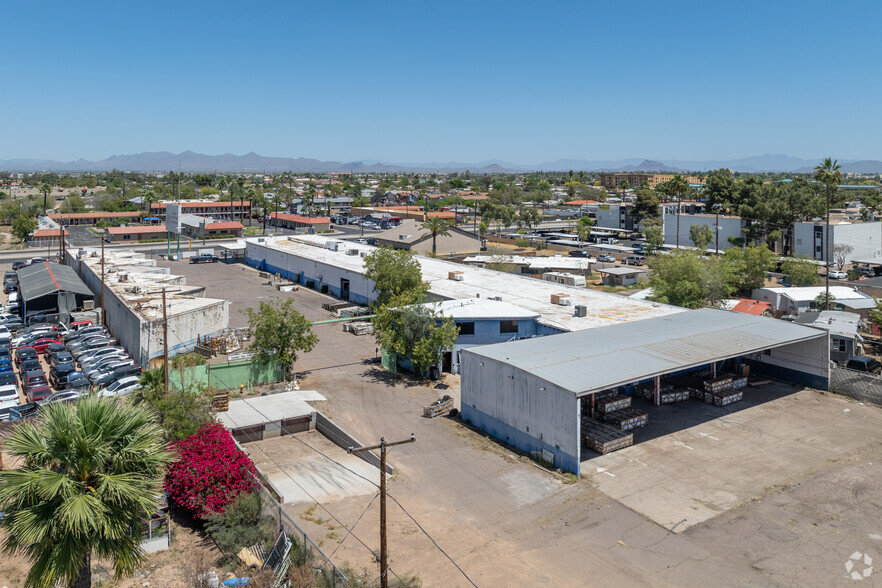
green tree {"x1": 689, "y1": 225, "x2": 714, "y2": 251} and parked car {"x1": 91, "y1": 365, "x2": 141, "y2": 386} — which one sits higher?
green tree {"x1": 689, "y1": 225, "x2": 714, "y2": 251}

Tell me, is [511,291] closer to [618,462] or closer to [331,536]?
[618,462]

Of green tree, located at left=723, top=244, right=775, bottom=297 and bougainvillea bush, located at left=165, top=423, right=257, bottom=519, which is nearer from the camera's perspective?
bougainvillea bush, located at left=165, top=423, right=257, bottom=519

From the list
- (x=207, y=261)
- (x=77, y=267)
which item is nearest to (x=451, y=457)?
(x=77, y=267)

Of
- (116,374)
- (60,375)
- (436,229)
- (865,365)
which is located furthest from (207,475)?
(436,229)

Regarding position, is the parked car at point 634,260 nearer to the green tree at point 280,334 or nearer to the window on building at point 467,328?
the window on building at point 467,328

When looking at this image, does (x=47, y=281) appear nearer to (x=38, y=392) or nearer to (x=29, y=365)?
(x=29, y=365)

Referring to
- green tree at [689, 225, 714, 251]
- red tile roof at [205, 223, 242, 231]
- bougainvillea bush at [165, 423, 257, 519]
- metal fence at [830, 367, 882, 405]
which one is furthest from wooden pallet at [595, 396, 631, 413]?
red tile roof at [205, 223, 242, 231]

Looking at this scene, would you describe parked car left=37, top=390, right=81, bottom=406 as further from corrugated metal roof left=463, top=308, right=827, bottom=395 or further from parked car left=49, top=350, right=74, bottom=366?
corrugated metal roof left=463, top=308, right=827, bottom=395

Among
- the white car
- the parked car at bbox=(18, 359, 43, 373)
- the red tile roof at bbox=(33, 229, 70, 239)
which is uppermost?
the red tile roof at bbox=(33, 229, 70, 239)

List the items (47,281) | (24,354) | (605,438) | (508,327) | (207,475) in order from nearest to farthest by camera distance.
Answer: (207,475) → (605,438) → (508,327) → (24,354) → (47,281)
